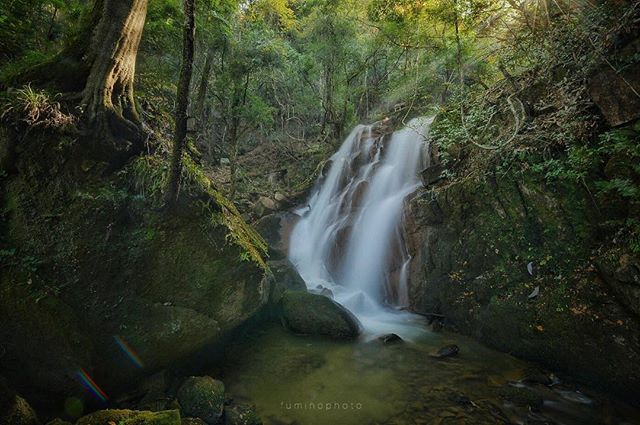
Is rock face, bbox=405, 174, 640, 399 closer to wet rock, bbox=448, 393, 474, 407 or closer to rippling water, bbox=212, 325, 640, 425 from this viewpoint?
rippling water, bbox=212, 325, 640, 425

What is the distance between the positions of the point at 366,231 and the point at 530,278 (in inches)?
189

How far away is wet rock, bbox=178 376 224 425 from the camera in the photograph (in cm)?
419

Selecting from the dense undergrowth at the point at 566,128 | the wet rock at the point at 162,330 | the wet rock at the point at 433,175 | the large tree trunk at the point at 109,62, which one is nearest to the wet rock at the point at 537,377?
the dense undergrowth at the point at 566,128

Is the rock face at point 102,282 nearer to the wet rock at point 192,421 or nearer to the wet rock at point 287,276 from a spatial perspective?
the wet rock at point 192,421

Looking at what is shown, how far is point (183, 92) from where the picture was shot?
13.7 feet

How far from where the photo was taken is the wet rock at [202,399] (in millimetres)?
4191

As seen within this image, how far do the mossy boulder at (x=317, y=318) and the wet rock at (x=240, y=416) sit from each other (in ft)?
8.50

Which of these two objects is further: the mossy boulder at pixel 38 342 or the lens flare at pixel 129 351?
the lens flare at pixel 129 351

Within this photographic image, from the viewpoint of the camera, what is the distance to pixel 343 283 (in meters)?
9.94

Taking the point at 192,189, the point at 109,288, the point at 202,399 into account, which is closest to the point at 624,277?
the point at 202,399

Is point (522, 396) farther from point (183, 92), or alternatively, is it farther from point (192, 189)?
point (183, 92)

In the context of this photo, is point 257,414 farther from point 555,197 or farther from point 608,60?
point 608,60

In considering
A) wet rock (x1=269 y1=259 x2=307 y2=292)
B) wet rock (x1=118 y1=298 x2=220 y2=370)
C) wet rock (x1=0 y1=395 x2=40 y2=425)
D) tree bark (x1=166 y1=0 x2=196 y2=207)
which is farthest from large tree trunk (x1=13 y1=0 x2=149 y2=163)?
wet rock (x1=269 y1=259 x2=307 y2=292)

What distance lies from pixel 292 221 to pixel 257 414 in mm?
9405
